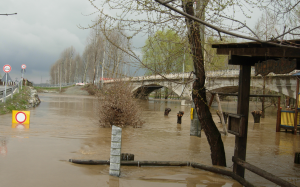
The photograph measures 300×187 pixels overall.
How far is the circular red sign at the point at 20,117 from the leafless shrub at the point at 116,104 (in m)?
3.05

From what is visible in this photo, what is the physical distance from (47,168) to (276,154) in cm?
667

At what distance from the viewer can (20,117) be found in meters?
11.5

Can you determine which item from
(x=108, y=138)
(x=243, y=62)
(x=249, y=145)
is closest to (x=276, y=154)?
(x=249, y=145)

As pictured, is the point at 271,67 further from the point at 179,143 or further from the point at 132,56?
the point at 179,143

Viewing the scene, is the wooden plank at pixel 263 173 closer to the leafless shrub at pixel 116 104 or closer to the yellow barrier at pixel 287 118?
the leafless shrub at pixel 116 104

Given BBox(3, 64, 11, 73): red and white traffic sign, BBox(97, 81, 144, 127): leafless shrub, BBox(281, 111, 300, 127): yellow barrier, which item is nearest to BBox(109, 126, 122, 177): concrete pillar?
BBox(97, 81, 144, 127): leafless shrub

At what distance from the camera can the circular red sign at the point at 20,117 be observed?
449 inches

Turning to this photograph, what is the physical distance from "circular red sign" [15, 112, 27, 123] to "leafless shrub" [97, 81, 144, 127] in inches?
120

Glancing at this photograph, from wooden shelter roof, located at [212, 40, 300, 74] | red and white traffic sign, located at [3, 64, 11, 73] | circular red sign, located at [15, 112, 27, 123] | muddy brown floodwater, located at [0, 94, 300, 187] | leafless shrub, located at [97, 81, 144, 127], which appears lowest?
muddy brown floodwater, located at [0, 94, 300, 187]

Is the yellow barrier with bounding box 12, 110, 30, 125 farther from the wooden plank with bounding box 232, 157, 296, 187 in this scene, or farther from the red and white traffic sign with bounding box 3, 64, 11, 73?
the wooden plank with bounding box 232, 157, 296, 187

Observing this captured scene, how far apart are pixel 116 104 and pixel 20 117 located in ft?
12.9

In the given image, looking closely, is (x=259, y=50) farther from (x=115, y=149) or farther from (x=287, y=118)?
(x=287, y=118)

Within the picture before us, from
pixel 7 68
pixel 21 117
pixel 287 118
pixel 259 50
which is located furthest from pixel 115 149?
pixel 7 68

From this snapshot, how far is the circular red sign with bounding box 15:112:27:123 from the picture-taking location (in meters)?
11.4
